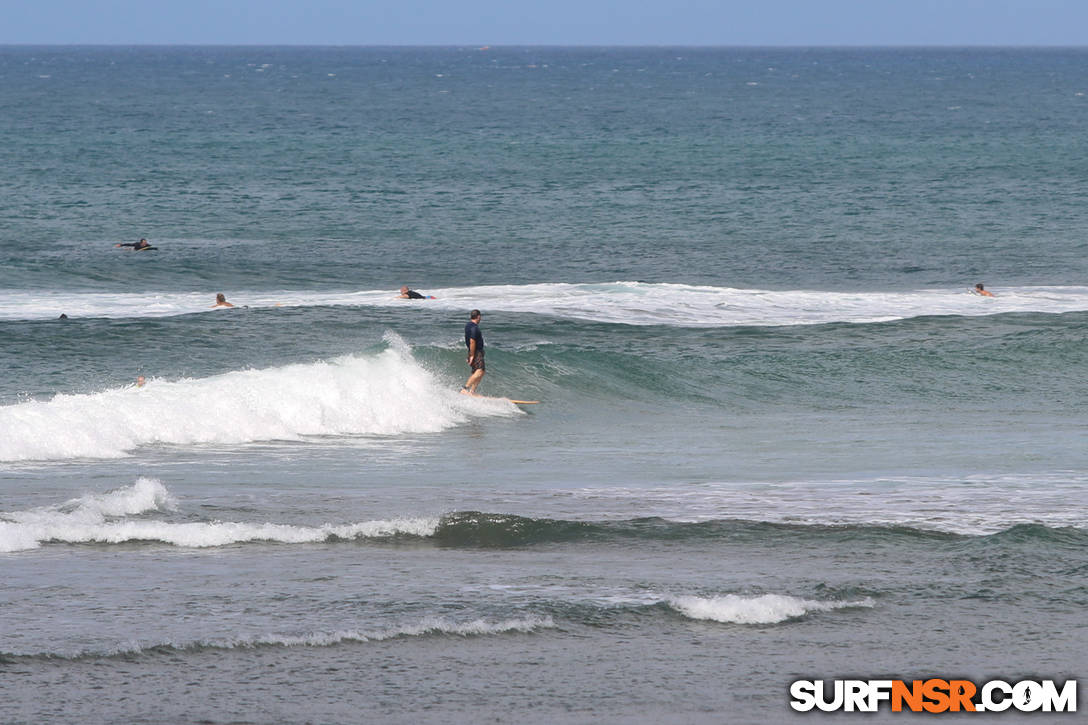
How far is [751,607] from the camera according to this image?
11.1m

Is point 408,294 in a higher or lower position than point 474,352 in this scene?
higher

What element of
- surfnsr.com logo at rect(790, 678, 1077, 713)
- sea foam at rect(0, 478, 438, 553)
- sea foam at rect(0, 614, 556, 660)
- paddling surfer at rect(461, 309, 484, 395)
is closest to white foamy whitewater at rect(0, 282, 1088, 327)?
paddling surfer at rect(461, 309, 484, 395)

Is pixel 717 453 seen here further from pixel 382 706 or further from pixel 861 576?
pixel 382 706

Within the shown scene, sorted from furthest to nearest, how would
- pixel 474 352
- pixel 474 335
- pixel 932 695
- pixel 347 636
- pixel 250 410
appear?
pixel 474 352 → pixel 474 335 → pixel 250 410 → pixel 347 636 → pixel 932 695

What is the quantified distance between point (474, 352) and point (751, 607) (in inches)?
478

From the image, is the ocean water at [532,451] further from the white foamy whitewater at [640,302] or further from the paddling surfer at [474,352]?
the paddling surfer at [474,352]

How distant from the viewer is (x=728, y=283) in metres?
39.1

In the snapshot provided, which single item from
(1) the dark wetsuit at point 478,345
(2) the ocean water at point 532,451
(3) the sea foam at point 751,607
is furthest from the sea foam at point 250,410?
(3) the sea foam at point 751,607

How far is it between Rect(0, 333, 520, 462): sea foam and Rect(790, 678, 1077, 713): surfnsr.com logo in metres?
11.2

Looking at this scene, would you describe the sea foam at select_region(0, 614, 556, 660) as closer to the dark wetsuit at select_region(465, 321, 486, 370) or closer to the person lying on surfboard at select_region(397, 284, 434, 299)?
the dark wetsuit at select_region(465, 321, 486, 370)

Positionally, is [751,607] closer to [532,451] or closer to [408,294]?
[532,451]

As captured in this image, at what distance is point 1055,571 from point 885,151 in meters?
69.5

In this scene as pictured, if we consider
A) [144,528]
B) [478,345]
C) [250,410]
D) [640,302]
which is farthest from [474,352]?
[640,302]

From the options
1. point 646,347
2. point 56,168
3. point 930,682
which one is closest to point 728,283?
point 646,347
